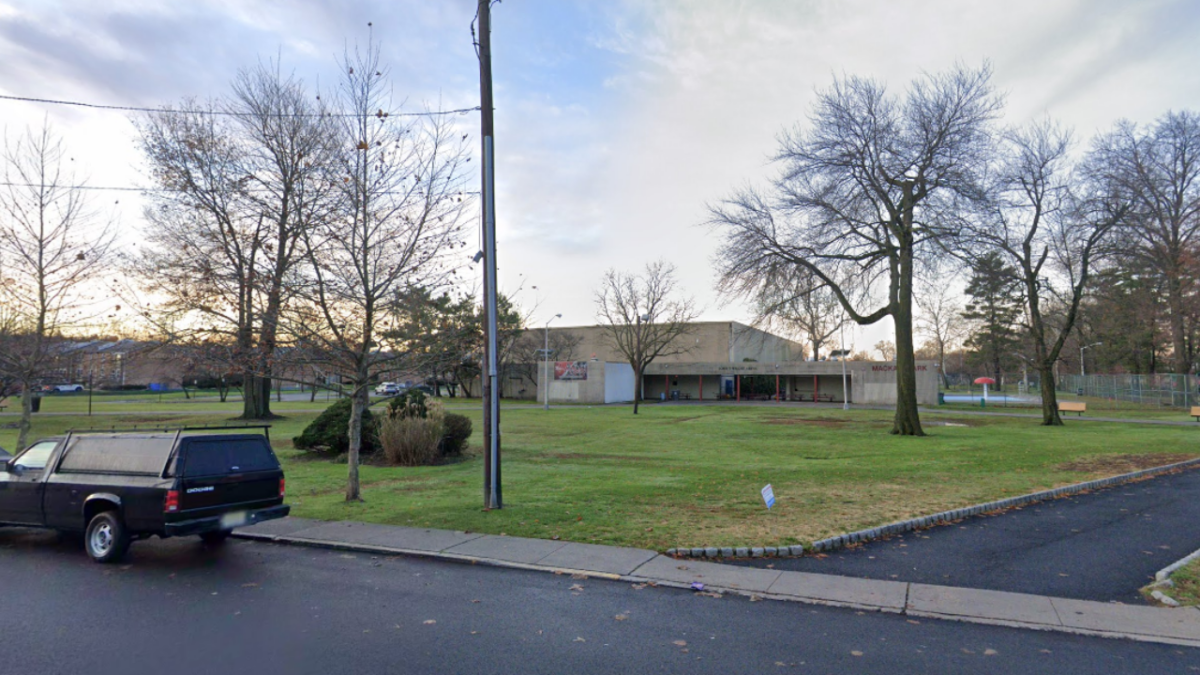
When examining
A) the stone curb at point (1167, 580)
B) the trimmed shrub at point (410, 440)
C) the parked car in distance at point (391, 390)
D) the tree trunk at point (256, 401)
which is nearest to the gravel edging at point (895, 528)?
the stone curb at point (1167, 580)

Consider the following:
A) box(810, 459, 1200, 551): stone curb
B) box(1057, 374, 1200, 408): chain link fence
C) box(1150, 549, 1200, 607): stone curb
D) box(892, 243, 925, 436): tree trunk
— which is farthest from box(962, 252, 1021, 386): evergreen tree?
box(1150, 549, 1200, 607): stone curb

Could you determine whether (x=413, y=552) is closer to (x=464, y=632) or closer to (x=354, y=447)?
(x=464, y=632)

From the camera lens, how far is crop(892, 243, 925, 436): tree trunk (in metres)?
25.8

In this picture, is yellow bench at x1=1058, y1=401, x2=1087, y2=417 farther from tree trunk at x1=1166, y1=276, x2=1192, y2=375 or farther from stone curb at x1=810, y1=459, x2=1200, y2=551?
stone curb at x1=810, y1=459, x2=1200, y2=551

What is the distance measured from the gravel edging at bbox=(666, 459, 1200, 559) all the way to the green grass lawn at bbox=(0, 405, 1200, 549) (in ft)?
0.93

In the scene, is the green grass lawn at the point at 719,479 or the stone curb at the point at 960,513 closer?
the stone curb at the point at 960,513

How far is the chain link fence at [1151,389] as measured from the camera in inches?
1699

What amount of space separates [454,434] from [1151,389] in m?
51.7

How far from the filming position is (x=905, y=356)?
87.5ft

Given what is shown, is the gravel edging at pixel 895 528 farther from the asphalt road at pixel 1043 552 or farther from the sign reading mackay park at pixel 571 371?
the sign reading mackay park at pixel 571 371

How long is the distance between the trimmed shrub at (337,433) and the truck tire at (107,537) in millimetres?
10684

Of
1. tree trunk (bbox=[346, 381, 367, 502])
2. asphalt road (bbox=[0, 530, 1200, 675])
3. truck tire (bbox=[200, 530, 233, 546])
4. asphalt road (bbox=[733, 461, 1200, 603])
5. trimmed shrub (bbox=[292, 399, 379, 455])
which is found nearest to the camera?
asphalt road (bbox=[0, 530, 1200, 675])

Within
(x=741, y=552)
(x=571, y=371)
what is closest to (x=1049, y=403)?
(x=741, y=552)

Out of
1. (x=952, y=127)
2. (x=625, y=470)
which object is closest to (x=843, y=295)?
(x=952, y=127)
